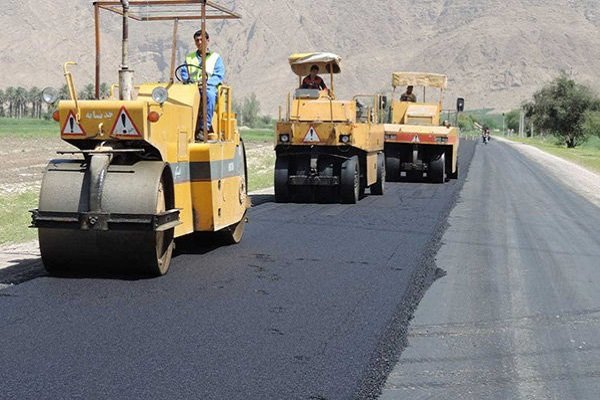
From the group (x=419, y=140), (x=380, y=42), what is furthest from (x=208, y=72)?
(x=380, y=42)

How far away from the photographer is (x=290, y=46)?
168m

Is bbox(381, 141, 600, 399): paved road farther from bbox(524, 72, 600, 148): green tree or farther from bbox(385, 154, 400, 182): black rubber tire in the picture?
bbox(524, 72, 600, 148): green tree

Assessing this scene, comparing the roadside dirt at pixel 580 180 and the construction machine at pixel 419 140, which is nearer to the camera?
the roadside dirt at pixel 580 180

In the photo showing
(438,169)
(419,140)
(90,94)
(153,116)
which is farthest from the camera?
(438,169)

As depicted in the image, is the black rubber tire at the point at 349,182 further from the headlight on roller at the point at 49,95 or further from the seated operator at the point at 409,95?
the seated operator at the point at 409,95

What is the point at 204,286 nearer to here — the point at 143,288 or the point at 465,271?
the point at 143,288

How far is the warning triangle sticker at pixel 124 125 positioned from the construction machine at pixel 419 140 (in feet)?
48.8

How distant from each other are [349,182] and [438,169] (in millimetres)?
6865

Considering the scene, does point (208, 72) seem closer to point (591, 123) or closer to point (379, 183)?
point (379, 183)

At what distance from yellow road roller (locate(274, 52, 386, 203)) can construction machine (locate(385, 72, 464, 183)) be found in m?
5.00

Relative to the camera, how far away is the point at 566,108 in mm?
78625

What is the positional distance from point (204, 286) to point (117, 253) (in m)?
0.84

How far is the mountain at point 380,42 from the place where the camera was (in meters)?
140

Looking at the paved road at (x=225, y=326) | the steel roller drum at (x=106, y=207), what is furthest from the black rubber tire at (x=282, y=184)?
the steel roller drum at (x=106, y=207)
